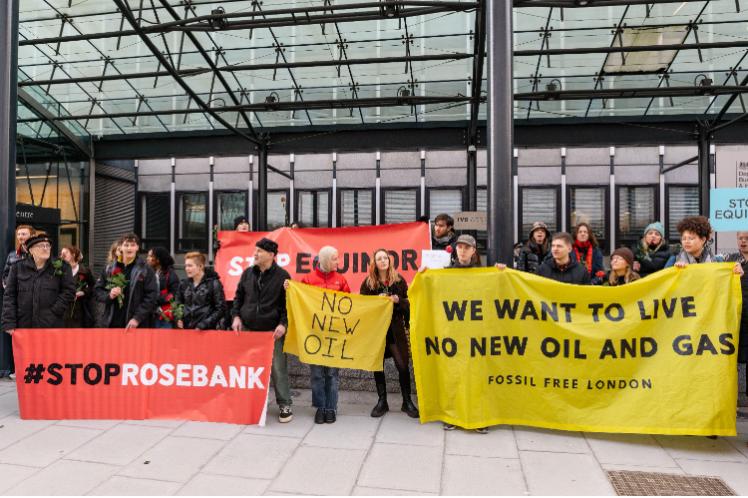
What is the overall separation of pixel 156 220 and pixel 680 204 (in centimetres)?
1546

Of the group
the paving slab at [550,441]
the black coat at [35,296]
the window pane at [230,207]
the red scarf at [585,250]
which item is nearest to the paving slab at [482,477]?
the paving slab at [550,441]

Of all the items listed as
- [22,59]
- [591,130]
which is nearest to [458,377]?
[591,130]

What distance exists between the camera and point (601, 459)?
451 cm

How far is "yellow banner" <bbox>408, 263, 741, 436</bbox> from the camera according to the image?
479 cm

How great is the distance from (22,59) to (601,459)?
16.5m

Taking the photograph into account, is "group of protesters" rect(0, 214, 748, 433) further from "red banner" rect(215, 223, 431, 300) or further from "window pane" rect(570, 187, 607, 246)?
"window pane" rect(570, 187, 607, 246)

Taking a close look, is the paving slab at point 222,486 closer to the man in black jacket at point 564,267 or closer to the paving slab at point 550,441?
the paving slab at point 550,441

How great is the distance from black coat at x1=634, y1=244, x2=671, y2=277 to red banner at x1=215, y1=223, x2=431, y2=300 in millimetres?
3171

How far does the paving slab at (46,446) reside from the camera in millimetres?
4504

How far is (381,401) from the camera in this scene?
19.4 ft

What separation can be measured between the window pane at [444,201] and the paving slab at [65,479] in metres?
11.7

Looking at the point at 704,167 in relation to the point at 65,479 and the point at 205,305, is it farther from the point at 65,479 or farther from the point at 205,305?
the point at 65,479

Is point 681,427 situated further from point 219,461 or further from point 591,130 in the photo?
point 591,130

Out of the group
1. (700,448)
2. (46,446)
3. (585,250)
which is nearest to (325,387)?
(46,446)
